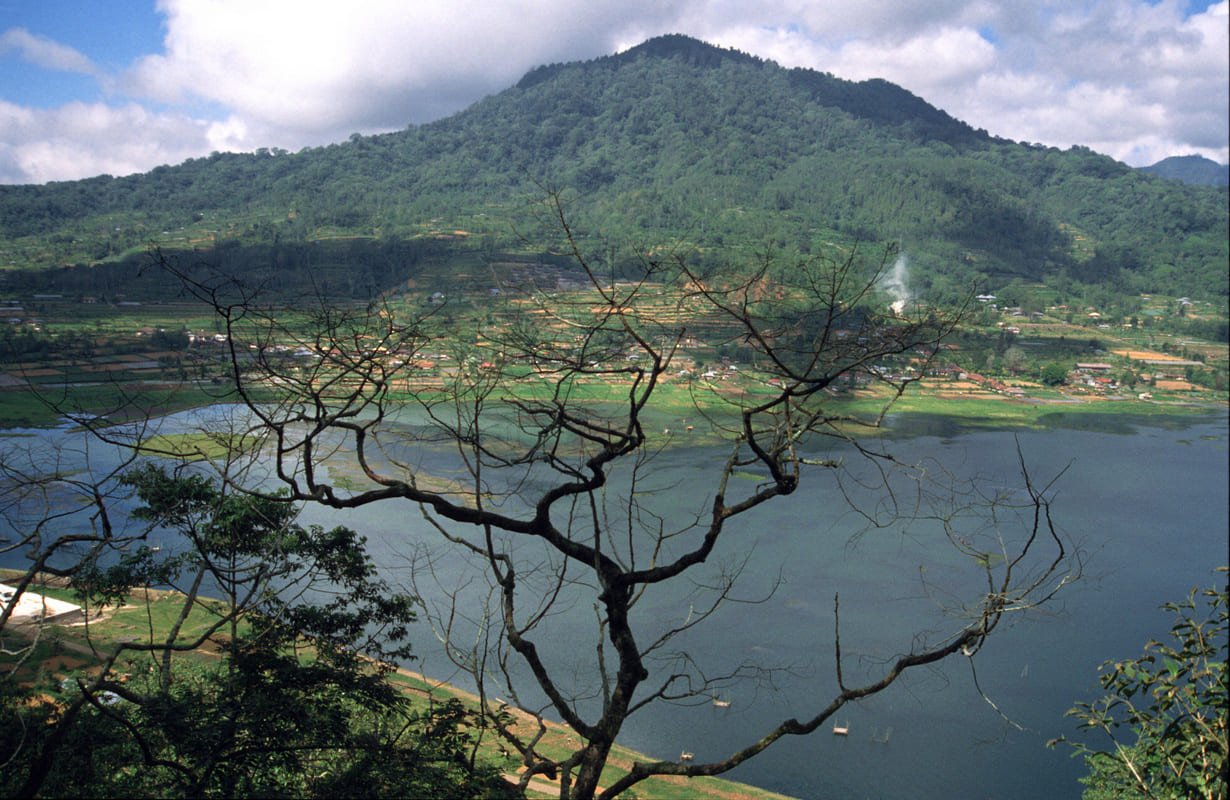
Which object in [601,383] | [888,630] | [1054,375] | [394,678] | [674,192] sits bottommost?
[888,630]

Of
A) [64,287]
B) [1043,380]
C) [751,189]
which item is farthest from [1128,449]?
[751,189]

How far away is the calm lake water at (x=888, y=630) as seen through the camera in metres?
10.4

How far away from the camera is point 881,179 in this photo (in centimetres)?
6856

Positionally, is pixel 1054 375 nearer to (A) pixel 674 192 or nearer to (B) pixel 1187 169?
(A) pixel 674 192

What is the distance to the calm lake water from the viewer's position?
10.4m

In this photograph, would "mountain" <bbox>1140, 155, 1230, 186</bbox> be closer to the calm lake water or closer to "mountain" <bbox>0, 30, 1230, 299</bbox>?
"mountain" <bbox>0, 30, 1230, 299</bbox>

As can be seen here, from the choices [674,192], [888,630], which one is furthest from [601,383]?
[674,192]

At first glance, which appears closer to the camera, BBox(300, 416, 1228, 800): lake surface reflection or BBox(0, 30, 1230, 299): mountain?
BBox(300, 416, 1228, 800): lake surface reflection

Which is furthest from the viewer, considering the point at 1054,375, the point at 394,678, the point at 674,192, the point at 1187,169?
the point at 1187,169

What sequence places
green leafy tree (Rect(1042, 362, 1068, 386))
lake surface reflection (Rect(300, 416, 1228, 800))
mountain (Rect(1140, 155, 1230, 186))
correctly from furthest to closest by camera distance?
1. mountain (Rect(1140, 155, 1230, 186))
2. green leafy tree (Rect(1042, 362, 1068, 386))
3. lake surface reflection (Rect(300, 416, 1228, 800))

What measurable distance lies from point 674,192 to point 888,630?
50106 mm

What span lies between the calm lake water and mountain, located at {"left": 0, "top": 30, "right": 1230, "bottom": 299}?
16510 millimetres

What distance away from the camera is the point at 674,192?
59281mm

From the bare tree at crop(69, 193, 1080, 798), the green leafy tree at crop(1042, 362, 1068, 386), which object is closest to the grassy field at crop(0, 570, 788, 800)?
the bare tree at crop(69, 193, 1080, 798)
